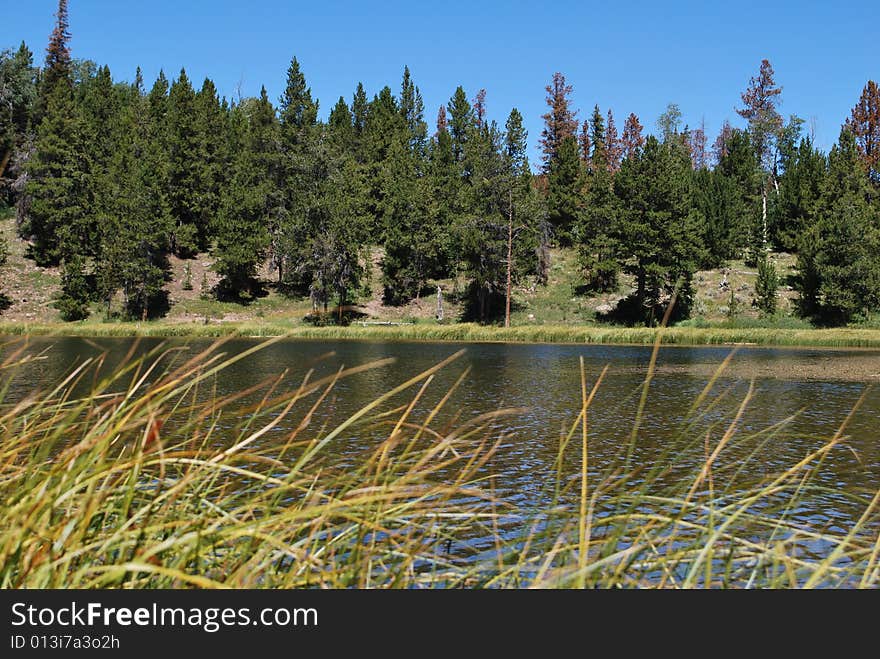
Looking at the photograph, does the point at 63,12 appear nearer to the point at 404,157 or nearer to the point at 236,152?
the point at 236,152

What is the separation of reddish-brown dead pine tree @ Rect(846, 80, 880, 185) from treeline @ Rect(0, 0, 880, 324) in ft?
1.08

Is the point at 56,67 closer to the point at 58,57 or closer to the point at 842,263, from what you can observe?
the point at 58,57

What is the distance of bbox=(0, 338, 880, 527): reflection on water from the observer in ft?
38.3

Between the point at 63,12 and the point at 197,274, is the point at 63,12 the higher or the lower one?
the higher one

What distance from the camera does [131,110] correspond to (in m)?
72.8

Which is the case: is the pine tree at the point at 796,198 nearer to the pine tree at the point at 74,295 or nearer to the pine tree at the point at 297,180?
the pine tree at the point at 297,180

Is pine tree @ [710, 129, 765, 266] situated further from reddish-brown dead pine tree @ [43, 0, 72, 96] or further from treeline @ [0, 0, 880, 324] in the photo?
reddish-brown dead pine tree @ [43, 0, 72, 96]

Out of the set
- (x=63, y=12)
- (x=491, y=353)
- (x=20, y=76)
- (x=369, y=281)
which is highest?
(x=63, y=12)
